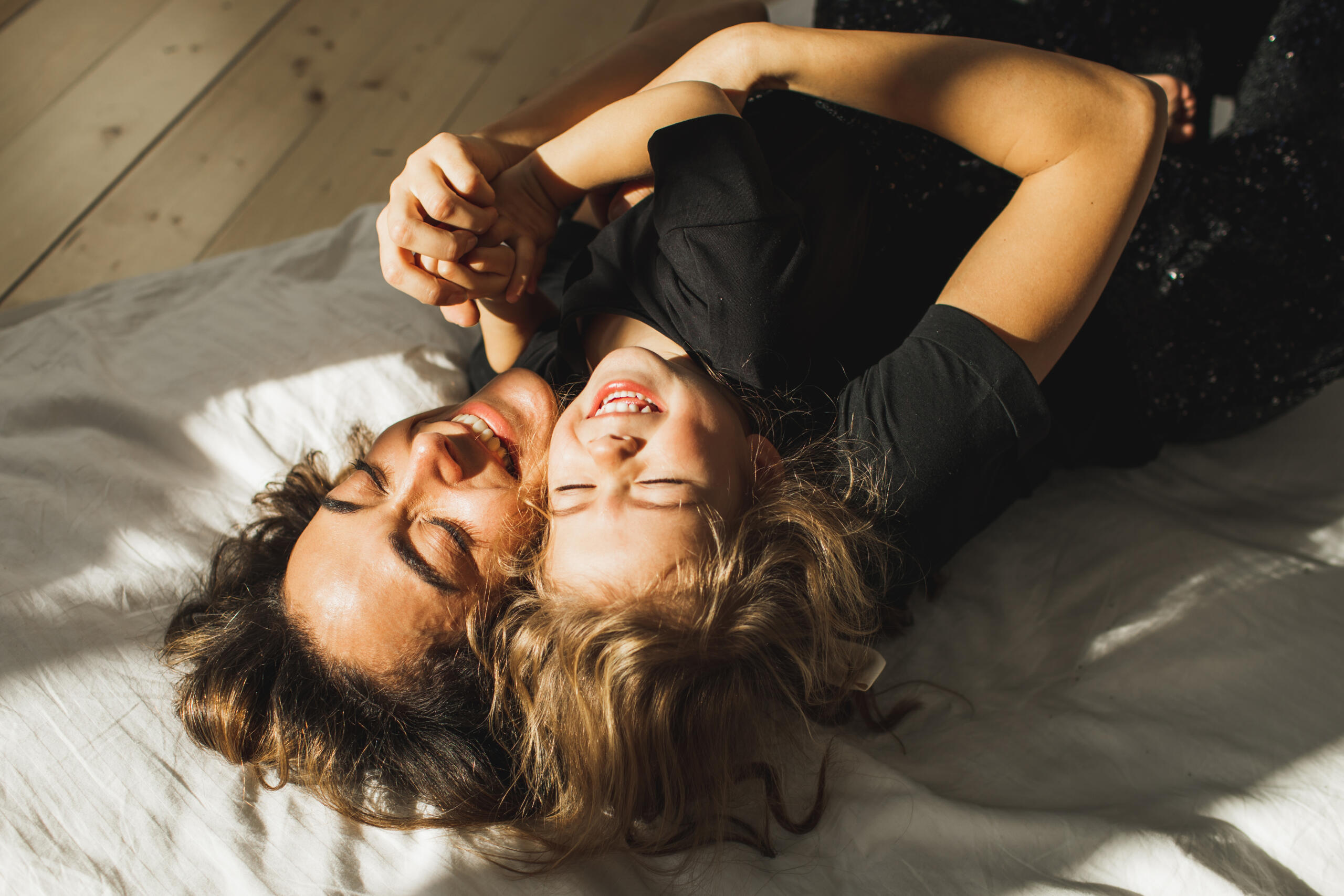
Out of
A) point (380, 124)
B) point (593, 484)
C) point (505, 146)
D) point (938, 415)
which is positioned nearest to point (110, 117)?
point (380, 124)

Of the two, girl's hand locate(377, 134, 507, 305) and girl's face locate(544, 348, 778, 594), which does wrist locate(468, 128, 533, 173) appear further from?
girl's face locate(544, 348, 778, 594)

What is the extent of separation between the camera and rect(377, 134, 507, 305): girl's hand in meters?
0.86

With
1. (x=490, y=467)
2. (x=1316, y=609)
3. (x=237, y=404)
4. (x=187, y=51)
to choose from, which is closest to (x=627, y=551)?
(x=490, y=467)

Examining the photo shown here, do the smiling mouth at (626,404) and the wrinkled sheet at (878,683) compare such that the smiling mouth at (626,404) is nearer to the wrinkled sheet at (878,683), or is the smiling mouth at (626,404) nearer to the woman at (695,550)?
the woman at (695,550)

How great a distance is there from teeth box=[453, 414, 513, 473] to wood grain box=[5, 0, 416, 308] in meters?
1.01

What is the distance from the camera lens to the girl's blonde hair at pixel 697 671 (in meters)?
0.74

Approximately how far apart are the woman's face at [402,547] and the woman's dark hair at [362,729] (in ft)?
0.11

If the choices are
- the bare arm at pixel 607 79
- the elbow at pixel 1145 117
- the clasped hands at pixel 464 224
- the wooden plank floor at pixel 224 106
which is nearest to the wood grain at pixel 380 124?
the wooden plank floor at pixel 224 106

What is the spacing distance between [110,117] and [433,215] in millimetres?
1350

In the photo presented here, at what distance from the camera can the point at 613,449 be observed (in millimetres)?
751

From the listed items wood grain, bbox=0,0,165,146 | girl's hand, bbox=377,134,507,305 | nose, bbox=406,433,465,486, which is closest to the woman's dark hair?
nose, bbox=406,433,465,486

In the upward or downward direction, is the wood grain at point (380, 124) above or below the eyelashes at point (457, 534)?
above

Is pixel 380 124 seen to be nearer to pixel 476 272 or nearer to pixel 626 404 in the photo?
pixel 476 272

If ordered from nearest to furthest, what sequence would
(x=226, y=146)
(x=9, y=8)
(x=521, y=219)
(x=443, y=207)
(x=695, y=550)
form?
(x=695, y=550) → (x=443, y=207) → (x=521, y=219) → (x=226, y=146) → (x=9, y=8)
